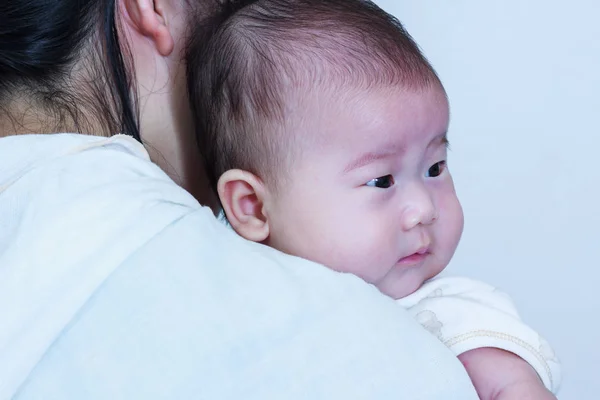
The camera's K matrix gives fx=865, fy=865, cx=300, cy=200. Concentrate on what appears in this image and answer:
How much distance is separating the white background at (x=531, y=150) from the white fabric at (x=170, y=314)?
116 centimetres

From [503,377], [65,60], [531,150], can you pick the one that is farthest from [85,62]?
[531,150]

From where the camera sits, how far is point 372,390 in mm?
649

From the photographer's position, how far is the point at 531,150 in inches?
70.3

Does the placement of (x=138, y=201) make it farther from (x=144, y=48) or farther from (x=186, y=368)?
(x=144, y=48)

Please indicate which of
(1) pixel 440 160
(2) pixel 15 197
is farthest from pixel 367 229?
(2) pixel 15 197

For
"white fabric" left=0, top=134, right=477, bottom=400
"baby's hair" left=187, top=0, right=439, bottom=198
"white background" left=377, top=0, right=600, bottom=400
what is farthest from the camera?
"white background" left=377, top=0, right=600, bottom=400

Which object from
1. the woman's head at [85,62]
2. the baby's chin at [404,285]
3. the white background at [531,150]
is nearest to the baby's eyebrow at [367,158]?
the baby's chin at [404,285]

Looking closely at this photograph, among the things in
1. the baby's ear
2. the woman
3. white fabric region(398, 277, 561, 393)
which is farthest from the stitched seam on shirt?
the baby's ear

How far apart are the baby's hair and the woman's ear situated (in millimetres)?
48

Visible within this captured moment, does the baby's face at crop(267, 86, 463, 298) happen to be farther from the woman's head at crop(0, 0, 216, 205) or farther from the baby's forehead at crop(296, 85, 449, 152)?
the woman's head at crop(0, 0, 216, 205)

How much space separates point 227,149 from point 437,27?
100cm

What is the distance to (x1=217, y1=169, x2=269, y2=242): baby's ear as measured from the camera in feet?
2.97

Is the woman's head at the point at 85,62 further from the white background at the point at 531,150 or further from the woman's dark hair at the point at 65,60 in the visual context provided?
the white background at the point at 531,150

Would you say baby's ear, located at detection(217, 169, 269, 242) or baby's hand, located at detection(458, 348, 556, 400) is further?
baby's ear, located at detection(217, 169, 269, 242)
